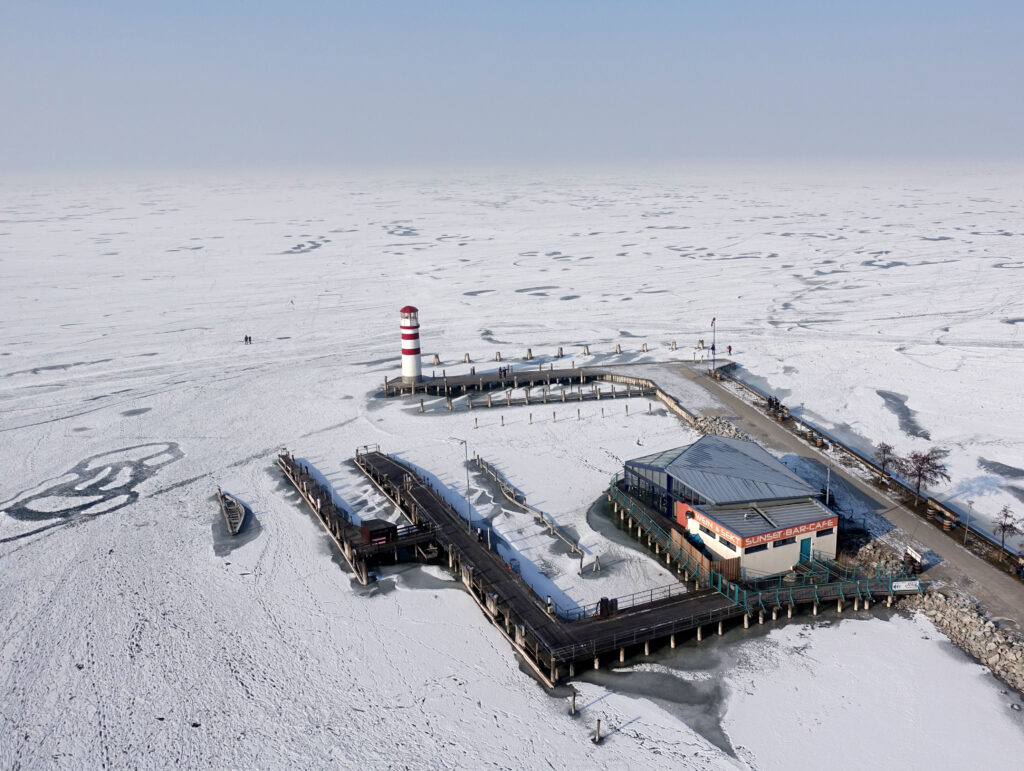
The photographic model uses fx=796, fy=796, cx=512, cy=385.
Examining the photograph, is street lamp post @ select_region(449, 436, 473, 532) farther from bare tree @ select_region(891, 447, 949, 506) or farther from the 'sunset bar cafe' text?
bare tree @ select_region(891, 447, 949, 506)

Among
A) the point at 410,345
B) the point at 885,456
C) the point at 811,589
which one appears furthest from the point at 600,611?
the point at 410,345

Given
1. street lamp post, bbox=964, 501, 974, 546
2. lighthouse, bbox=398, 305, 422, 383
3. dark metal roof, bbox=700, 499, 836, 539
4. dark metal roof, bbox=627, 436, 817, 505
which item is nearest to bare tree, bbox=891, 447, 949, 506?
street lamp post, bbox=964, 501, 974, 546

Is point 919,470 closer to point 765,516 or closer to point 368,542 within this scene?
point 765,516

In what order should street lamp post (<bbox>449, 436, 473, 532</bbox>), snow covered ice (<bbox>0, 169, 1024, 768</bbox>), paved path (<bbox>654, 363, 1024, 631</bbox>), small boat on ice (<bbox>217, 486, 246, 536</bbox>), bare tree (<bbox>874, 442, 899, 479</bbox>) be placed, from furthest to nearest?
bare tree (<bbox>874, 442, 899, 479</bbox>) < small boat on ice (<bbox>217, 486, 246, 536</bbox>) < street lamp post (<bbox>449, 436, 473, 532</bbox>) < paved path (<bbox>654, 363, 1024, 631</bbox>) < snow covered ice (<bbox>0, 169, 1024, 768</bbox>)

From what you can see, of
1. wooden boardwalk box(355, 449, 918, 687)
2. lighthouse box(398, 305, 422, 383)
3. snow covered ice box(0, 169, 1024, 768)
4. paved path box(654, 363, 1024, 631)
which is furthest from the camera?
lighthouse box(398, 305, 422, 383)

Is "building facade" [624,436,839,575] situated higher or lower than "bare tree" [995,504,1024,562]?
higher

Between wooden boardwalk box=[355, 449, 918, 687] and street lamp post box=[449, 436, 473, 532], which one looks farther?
street lamp post box=[449, 436, 473, 532]
